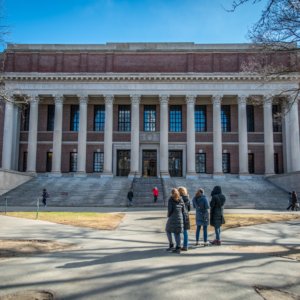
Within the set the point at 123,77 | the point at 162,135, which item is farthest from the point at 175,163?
the point at 123,77

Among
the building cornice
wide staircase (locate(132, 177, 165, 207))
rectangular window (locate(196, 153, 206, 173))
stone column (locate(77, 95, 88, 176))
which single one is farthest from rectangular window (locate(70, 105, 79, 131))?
rectangular window (locate(196, 153, 206, 173))

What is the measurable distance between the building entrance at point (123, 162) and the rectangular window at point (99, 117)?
3.87m

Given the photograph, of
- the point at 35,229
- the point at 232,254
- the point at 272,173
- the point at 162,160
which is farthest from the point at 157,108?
the point at 232,254

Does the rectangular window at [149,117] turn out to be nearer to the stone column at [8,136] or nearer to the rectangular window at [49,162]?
the rectangular window at [49,162]

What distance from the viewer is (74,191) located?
112 feet

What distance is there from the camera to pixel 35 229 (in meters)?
14.2

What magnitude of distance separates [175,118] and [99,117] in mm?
9390

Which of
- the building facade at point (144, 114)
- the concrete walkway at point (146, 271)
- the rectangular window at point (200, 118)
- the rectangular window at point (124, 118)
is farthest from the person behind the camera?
the rectangular window at point (124, 118)

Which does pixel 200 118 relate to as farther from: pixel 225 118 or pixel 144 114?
pixel 144 114

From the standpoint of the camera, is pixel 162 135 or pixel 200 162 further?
pixel 200 162

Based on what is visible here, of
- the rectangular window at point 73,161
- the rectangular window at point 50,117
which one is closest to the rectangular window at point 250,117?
the rectangular window at point 73,161

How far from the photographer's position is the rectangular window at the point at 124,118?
1773 inches

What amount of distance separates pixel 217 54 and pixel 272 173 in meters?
15.0

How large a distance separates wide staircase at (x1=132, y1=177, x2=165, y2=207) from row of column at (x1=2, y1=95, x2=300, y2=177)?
110 inches
